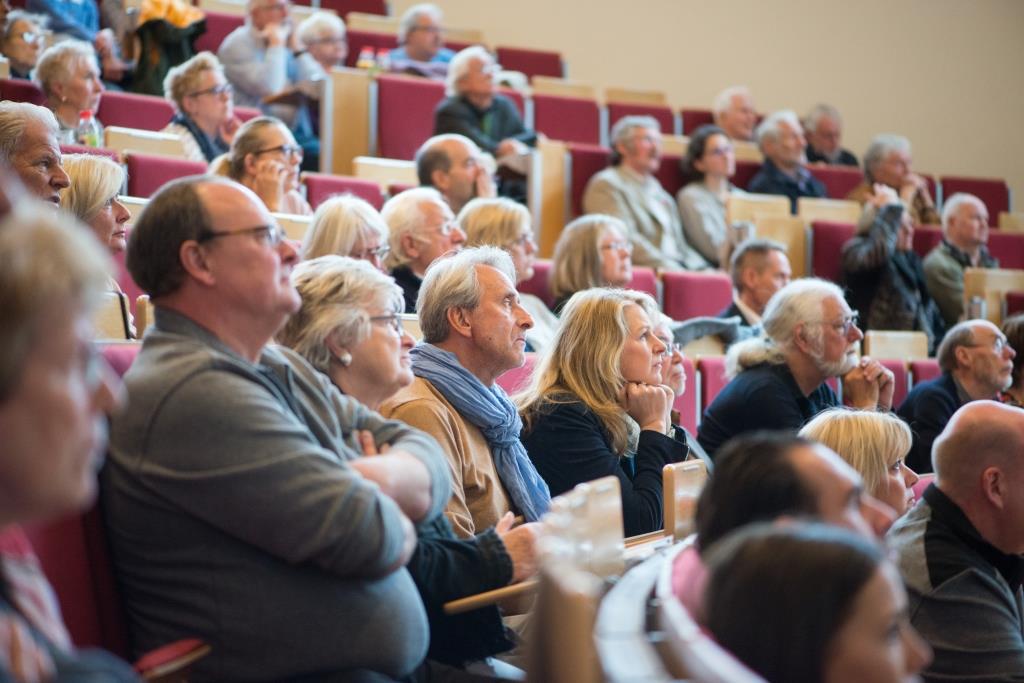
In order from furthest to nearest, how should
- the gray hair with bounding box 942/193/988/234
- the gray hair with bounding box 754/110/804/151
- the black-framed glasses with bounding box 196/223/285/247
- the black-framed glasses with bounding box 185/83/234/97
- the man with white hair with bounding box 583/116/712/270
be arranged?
1. the gray hair with bounding box 754/110/804/151
2. the gray hair with bounding box 942/193/988/234
3. the man with white hair with bounding box 583/116/712/270
4. the black-framed glasses with bounding box 185/83/234/97
5. the black-framed glasses with bounding box 196/223/285/247

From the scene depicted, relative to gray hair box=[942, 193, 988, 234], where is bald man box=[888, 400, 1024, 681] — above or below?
below

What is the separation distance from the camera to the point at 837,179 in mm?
5691

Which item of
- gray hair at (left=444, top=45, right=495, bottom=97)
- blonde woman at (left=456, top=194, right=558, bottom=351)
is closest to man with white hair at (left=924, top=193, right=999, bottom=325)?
gray hair at (left=444, top=45, right=495, bottom=97)

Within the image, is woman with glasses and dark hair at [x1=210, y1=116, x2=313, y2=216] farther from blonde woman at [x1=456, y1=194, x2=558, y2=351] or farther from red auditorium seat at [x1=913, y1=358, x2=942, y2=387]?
red auditorium seat at [x1=913, y1=358, x2=942, y2=387]

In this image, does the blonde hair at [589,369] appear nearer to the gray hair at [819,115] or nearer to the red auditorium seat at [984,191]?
the gray hair at [819,115]

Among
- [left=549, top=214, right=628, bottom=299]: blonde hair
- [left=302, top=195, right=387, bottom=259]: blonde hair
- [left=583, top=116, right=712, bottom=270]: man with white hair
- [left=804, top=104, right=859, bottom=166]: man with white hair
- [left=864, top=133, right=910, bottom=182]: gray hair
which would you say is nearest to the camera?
[left=302, top=195, right=387, bottom=259]: blonde hair

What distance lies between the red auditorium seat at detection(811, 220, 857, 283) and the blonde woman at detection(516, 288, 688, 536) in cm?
247

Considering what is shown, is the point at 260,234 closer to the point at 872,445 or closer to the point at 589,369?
the point at 589,369

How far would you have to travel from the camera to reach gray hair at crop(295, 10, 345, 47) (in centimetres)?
484

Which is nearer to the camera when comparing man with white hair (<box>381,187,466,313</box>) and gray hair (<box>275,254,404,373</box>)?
gray hair (<box>275,254,404,373</box>)

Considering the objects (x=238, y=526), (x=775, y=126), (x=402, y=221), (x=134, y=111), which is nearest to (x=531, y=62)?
(x=775, y=126)

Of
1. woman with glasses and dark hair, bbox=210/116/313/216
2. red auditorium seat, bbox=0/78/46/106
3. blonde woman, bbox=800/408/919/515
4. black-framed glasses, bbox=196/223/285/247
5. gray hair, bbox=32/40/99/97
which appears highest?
gray hair, bbox=32/40/99/97

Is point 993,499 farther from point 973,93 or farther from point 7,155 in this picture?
point 973,93

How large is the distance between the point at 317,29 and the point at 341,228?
8.60 ft
